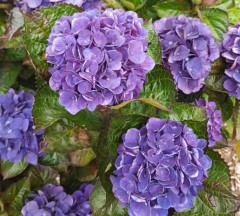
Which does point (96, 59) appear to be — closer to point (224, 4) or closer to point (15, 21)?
point (15, 21)

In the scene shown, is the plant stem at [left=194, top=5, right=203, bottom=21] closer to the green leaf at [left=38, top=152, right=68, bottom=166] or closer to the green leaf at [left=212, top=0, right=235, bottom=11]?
the green leaf at [left=212, top=0, right=235, bottom=11]

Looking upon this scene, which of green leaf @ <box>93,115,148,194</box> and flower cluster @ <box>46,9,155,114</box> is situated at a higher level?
flower cluster @ <box>46,9,155,114</box>

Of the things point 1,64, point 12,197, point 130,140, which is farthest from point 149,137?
point 1,64

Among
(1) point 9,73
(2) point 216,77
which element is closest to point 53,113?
(2) point 216,77

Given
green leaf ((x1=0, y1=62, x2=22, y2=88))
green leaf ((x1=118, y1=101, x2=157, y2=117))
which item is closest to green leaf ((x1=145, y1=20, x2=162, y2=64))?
green leaf ((x1=118, y1=101, x2=157, y2=117))

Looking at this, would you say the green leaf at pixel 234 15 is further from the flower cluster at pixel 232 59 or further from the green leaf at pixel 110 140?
the green leaf at pixel 110 140
